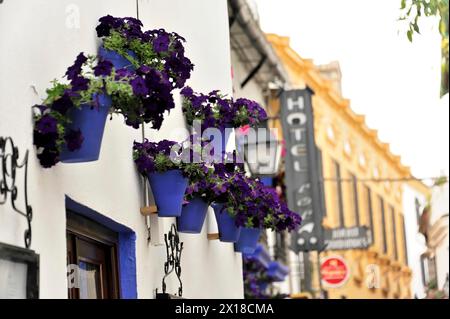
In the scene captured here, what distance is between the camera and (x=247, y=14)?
15.5 m

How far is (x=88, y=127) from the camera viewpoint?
546 cm

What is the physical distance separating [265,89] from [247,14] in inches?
168

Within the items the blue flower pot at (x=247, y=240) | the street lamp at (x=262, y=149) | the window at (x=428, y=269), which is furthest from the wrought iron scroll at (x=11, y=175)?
the window at (x=428, y=269)

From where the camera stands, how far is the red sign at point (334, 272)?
896 inches

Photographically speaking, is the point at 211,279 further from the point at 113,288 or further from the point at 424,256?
the point at 424,256

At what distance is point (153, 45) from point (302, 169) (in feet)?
49.3

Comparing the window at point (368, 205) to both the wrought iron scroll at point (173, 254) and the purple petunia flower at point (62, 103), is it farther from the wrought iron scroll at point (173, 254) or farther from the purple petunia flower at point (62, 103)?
the purple petunia flower at point (62, 103)

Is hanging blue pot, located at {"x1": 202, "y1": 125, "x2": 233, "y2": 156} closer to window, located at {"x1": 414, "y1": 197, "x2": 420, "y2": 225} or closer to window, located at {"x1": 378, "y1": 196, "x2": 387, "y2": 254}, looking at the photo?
window, located at {"x1": 378, "y1": 196, "x2": 387, "y2": 254}

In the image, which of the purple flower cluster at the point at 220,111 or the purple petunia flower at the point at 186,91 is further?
the purple flower cluster at the point at 220,111

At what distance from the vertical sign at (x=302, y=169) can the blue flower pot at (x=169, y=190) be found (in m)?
13.6

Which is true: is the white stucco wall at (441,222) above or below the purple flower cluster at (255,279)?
above

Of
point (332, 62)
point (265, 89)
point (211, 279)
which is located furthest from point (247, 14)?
point (332, 62)

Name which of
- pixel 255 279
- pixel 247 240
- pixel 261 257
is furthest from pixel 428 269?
pixel 247 240

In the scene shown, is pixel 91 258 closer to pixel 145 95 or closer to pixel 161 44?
pixel 161 44
